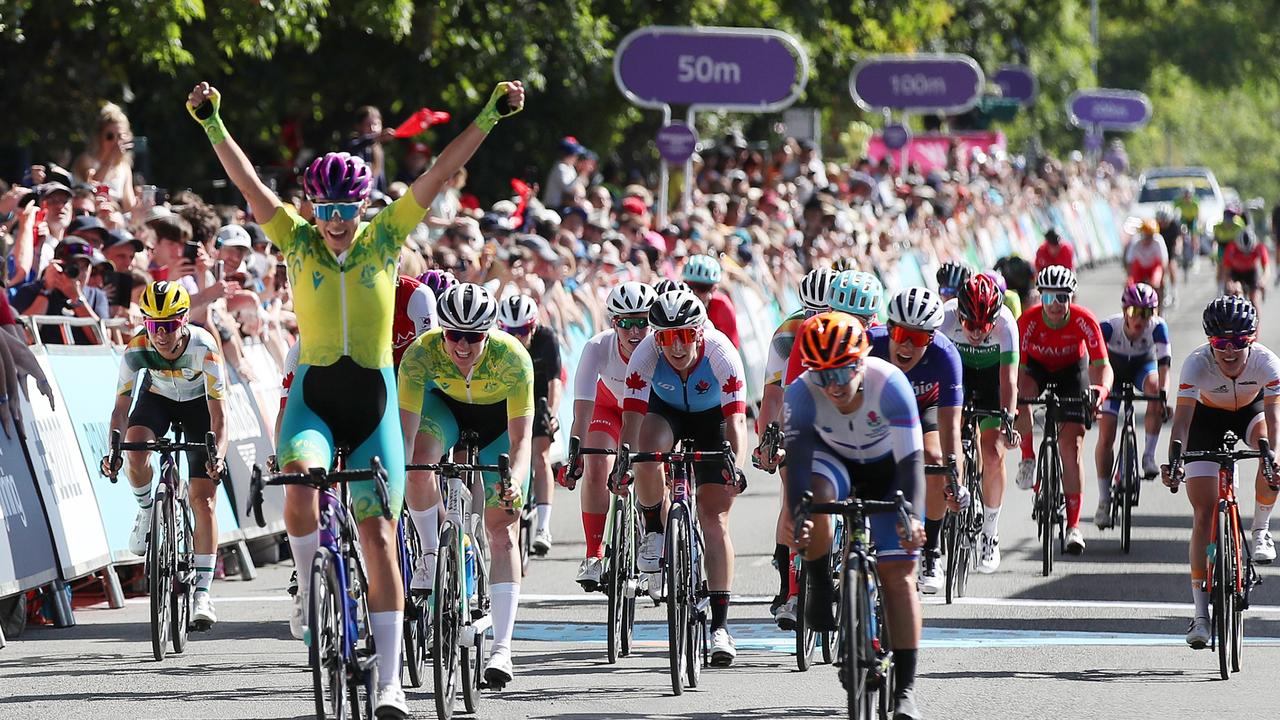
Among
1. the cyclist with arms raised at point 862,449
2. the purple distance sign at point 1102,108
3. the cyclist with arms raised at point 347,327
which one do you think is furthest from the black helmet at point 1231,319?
the purple distance sign at point 1102,108

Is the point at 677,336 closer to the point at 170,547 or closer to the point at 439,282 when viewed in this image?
the point at 439,282

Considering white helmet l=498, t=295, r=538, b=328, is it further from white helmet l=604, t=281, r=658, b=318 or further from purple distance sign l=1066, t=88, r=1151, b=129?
purple distance sign l=1066, t=88, r=1151, b=129

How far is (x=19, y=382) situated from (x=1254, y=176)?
345ft

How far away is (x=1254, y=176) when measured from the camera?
11075cm

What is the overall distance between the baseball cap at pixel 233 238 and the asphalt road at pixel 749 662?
2063mm

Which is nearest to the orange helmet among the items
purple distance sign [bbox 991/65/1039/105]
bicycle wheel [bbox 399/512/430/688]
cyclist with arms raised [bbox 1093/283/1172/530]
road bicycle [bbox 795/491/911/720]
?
road bicycle [bbox 795/491/911/720]

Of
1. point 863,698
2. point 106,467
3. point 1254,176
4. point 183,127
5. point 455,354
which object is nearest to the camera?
point 863,698

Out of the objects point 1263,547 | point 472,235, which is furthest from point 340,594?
point 472,235

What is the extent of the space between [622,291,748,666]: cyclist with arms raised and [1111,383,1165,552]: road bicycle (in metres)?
4.56

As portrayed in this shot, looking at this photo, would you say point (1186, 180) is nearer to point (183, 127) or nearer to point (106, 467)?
point (183, 127)

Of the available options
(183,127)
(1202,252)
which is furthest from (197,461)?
(1202,252)

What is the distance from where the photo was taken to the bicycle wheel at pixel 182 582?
10.7 m

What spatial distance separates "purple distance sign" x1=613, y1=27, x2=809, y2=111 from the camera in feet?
71.2

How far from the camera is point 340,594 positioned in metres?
7.78
